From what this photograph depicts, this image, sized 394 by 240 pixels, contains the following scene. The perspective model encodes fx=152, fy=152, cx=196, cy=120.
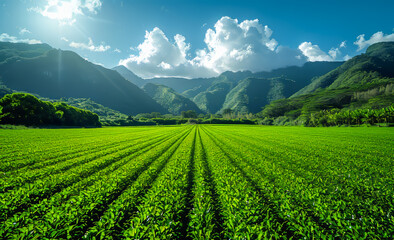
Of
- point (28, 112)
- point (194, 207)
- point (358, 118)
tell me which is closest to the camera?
point (194, 207)

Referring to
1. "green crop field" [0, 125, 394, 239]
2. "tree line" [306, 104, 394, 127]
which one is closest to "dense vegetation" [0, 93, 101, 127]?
"green crop field" [0, 125, 394, 239]

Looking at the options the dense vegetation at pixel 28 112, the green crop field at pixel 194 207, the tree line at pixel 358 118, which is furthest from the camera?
the tree line at pixel 358 118

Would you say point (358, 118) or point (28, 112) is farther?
point (358, 118)

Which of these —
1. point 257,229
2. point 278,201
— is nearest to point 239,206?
point 257,229

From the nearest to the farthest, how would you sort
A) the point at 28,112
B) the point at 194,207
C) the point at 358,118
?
1. the point at 194,207
2. the point at 28,112
3. the point at 358,118

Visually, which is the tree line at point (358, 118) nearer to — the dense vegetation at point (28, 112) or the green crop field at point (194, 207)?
the green crop field at point (194, 207)

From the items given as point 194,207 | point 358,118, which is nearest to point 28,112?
point 194,207

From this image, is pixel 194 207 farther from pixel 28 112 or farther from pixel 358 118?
pixel 358 118

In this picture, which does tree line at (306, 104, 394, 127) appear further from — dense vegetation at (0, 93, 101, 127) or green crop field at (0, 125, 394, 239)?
dense vegetation at (0, 93, 101, 127)

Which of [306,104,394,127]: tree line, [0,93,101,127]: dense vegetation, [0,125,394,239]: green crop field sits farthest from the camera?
[306,104,394,127]: tree line

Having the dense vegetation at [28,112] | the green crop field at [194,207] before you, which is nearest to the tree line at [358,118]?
the green crop field at [194,207]

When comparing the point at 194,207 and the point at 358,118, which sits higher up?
the point at 358,118

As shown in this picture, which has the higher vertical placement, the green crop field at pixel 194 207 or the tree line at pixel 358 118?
the tree line at pixel 358 118

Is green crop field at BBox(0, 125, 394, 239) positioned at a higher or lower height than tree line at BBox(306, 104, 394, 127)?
lower
